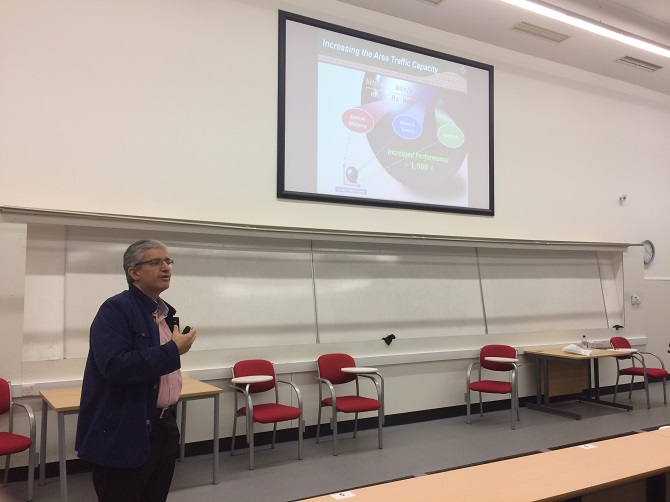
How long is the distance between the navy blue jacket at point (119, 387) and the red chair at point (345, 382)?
2.56m

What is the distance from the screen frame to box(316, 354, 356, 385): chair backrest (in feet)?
4.83

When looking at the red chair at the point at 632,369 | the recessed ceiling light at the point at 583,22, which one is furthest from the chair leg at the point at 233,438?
the red chair at the point at 632,369

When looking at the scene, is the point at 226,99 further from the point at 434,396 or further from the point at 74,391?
the point at 434,396

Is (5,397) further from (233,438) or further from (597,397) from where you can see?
(597,397)

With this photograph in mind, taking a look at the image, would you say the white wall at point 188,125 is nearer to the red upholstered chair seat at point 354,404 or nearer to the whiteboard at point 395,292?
the whiteboard at point 395,292

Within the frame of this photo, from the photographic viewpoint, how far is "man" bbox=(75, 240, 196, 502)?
168 cm

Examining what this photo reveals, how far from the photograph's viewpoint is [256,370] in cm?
423

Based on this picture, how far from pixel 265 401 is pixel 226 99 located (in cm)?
266

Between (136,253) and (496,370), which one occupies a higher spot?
(136,253)

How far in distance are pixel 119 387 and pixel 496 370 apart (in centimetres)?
445

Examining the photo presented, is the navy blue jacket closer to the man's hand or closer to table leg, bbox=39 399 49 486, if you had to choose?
the man's hand

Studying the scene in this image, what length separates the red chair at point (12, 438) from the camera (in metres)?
2.99

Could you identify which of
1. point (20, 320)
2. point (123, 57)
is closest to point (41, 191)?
point (20, 320)

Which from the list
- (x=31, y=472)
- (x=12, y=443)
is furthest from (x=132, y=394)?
(x=31, y=472)
